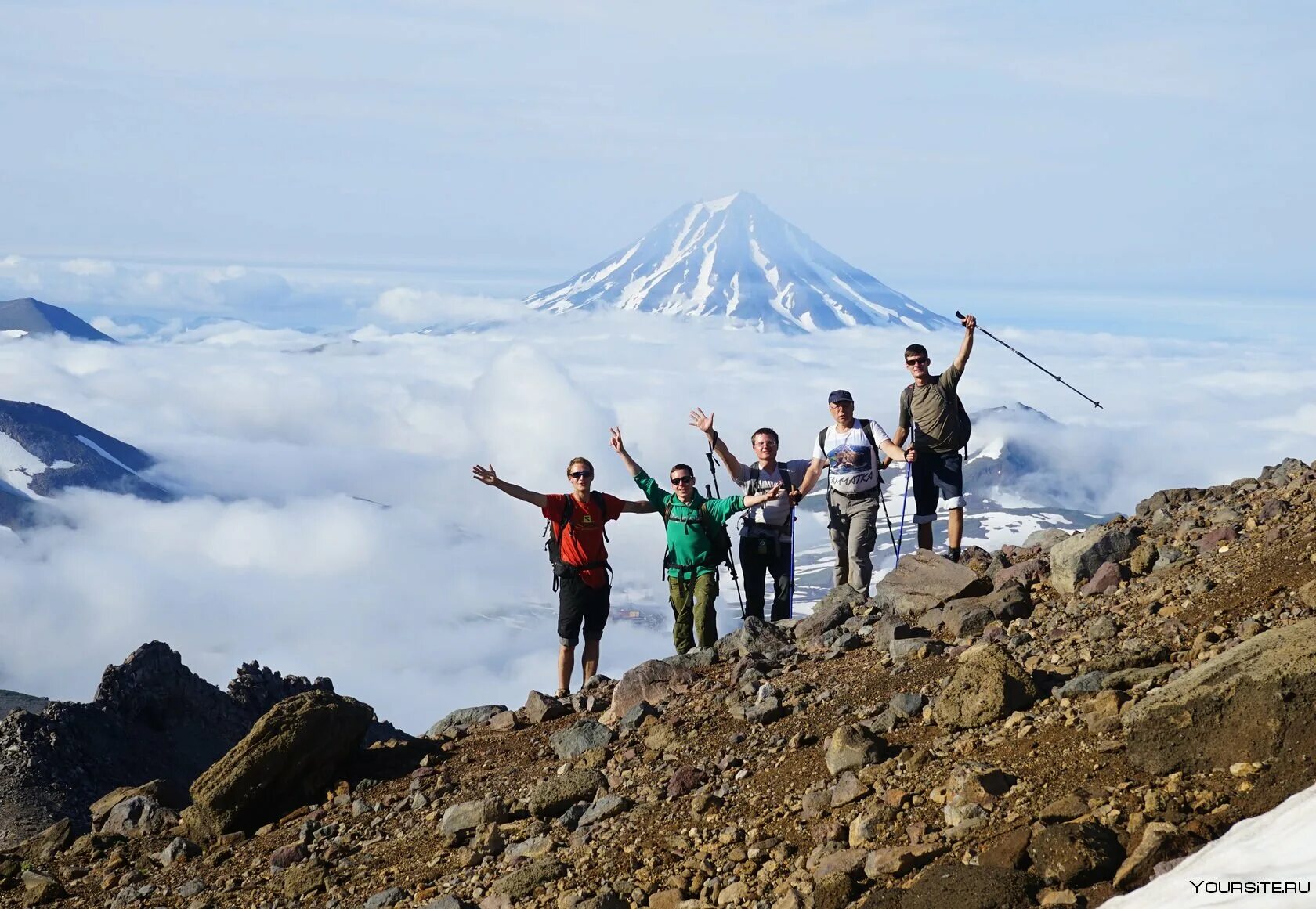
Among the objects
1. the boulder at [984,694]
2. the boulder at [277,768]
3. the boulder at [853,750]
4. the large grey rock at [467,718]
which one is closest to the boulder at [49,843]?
the boulder at [277,768]

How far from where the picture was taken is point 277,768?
1118 centimetres

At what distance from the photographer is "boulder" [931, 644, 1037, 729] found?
8.43 metres

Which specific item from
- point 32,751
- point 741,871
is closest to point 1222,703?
point 741,871

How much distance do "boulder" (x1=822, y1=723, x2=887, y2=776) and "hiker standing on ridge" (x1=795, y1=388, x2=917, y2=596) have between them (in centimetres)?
413

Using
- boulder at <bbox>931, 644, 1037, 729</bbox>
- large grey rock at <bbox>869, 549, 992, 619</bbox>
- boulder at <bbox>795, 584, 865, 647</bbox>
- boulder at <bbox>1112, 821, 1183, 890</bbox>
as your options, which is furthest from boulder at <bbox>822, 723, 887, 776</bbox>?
large grey rock at <bbox>869, 549, 992, 619</bbox>

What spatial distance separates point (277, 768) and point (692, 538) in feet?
14.4

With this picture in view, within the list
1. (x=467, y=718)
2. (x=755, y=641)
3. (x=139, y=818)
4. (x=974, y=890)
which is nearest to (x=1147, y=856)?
(x=974, y=890)

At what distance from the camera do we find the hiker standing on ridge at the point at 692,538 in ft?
39.9

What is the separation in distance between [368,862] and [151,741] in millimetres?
8892

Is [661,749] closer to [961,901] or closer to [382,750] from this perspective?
[382,750]

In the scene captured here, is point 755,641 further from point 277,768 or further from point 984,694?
point 277,768

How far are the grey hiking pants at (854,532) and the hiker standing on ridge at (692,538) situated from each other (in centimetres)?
111

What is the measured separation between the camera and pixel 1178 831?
6.00m

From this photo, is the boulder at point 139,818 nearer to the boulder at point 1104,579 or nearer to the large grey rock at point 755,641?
the large grey rock at point 755,641
